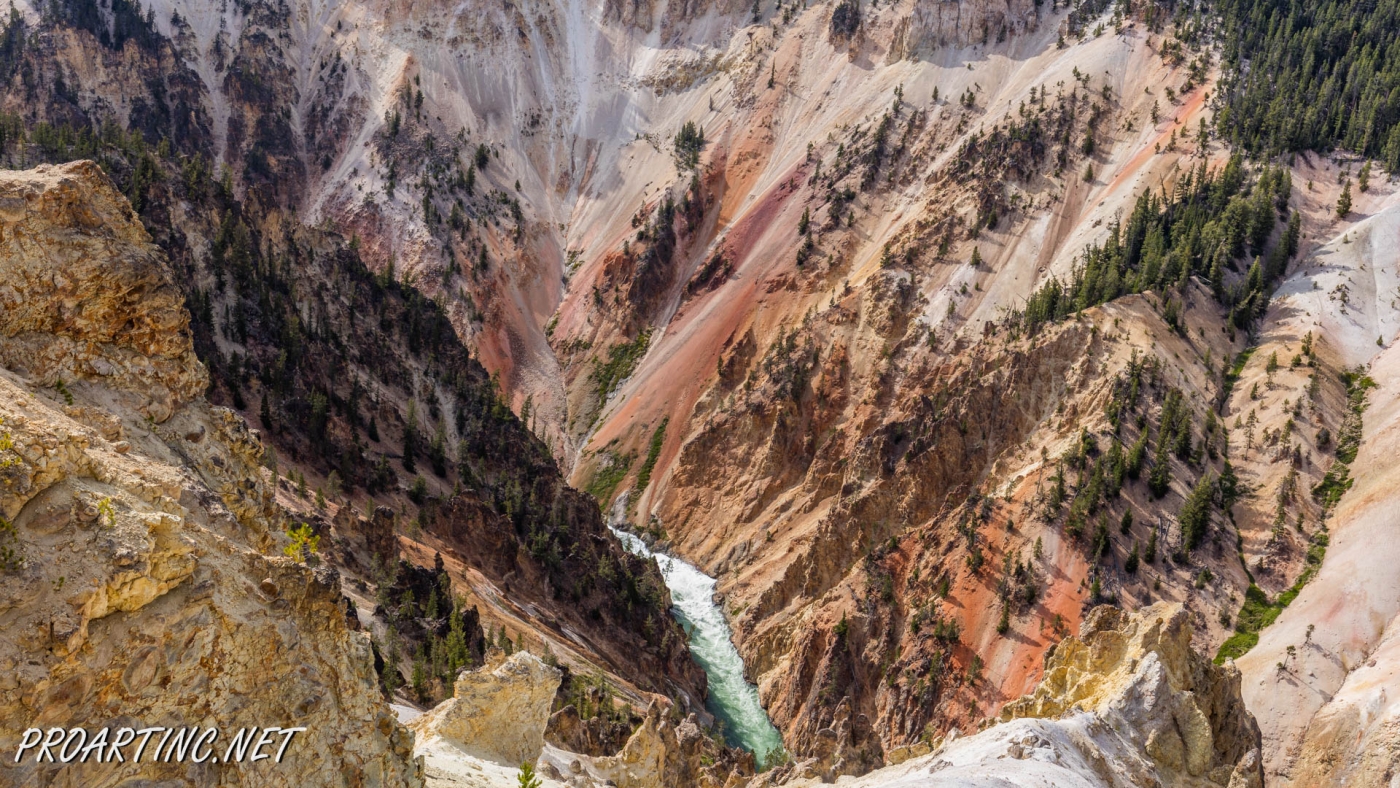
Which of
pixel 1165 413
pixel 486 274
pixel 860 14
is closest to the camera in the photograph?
pixel 1165 413

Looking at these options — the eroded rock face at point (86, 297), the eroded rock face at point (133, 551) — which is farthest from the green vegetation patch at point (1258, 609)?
the eroded rock face at point (86, 297)

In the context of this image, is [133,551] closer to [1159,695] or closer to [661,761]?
[661,761]

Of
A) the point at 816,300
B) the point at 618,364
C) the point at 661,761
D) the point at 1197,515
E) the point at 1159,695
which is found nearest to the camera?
the point at 1159,695

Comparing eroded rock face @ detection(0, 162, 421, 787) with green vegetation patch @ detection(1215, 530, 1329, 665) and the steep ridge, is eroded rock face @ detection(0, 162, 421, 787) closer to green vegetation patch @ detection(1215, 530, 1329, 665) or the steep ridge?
the steep ridge

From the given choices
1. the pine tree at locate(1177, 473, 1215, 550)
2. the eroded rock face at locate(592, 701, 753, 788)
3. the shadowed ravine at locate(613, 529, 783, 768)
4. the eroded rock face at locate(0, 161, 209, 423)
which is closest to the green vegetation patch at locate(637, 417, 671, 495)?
the shadowed ravine at locate(613, 529, 783, 768)

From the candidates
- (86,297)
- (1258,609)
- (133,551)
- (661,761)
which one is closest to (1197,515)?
(1258,609)

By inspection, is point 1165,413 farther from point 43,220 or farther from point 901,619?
point 43,220

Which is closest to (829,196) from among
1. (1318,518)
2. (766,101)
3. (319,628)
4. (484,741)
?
(766,101)
